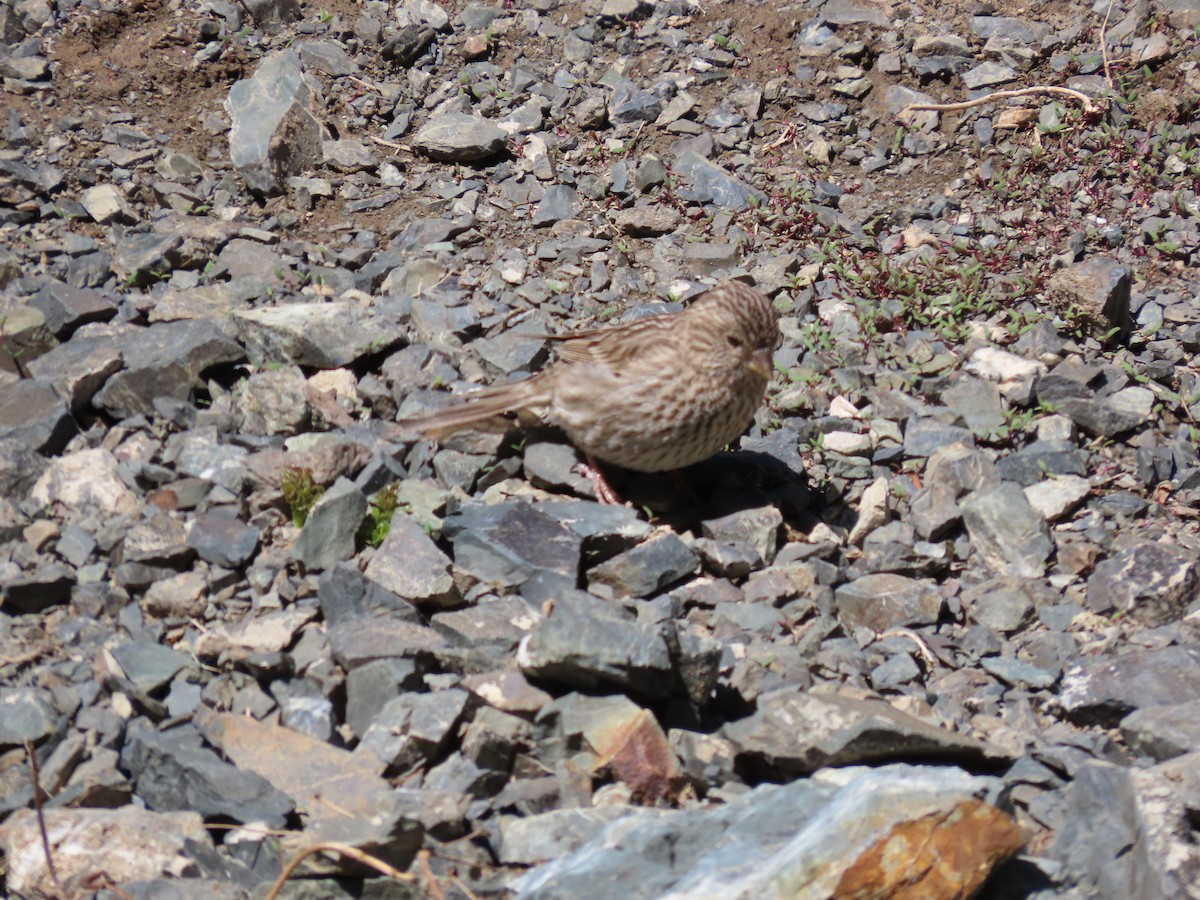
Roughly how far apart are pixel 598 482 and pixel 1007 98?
163 inches

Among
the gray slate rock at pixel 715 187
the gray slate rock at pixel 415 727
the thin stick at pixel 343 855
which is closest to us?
the thin stick at pixel 343 855

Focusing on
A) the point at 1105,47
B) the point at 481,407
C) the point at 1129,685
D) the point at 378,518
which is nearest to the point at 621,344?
the point at 481,407

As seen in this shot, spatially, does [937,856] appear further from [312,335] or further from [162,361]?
[162,361]

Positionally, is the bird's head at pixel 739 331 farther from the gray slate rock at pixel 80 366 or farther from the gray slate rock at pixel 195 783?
the gray slate rock at pixel 80 366

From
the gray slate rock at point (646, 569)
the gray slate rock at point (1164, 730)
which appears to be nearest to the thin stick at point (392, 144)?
the gray slate rock at point (646, 569)

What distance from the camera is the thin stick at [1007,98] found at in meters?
7.79

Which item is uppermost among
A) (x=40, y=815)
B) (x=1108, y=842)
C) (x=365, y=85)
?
(x=365, y=85)

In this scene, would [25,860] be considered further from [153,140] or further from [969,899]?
[153,140]

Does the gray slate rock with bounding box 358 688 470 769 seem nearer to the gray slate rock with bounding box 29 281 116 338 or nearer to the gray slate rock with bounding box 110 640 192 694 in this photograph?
the gray slate rock with bounding box 110 640 192 694

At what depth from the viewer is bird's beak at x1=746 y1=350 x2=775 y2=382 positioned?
5574 millimetres

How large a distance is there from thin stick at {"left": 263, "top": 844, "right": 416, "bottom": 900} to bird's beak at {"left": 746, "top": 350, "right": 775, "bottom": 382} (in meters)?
2.78

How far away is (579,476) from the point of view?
586 cm

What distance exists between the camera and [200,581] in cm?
502

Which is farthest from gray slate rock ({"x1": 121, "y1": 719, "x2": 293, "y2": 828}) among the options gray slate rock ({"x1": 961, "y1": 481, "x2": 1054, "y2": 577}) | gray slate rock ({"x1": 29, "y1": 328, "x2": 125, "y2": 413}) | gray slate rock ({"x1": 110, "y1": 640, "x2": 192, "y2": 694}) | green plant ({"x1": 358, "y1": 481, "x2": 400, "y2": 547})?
gray slate rock ({"x1": 961, "y1": 481, "x2": 1054, "y2": 577})
